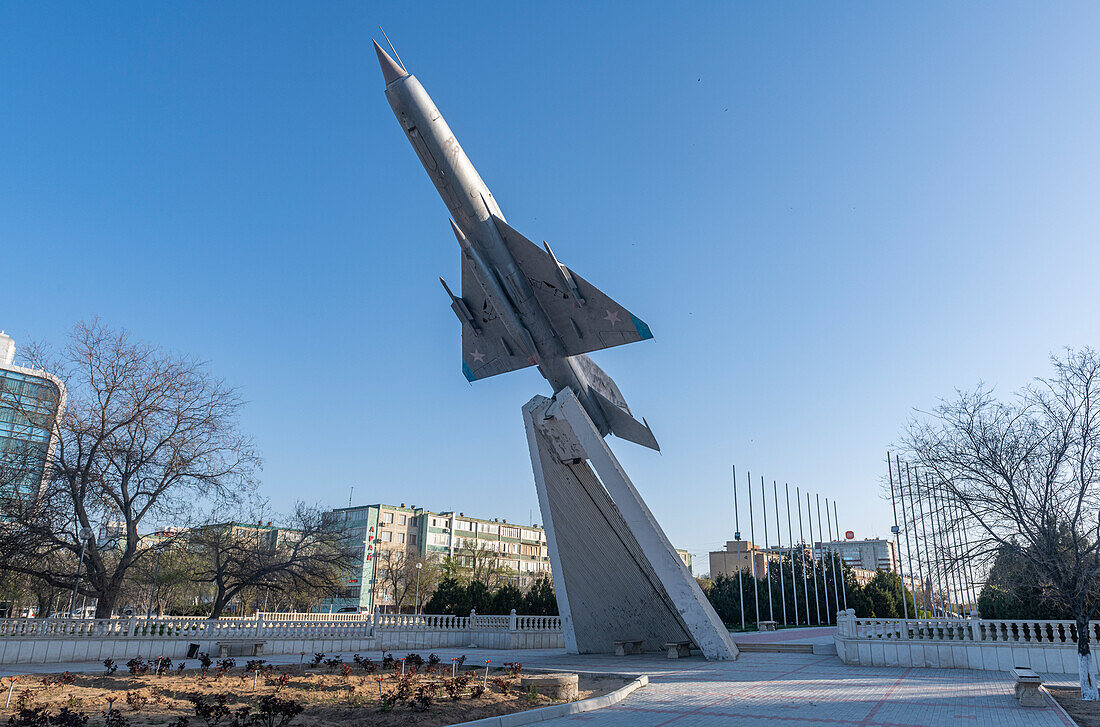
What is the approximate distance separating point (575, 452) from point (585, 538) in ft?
8.35

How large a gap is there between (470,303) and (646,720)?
1491 centimetres

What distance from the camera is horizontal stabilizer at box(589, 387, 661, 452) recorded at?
21016 mm

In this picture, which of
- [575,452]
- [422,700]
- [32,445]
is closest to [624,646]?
[575,452]

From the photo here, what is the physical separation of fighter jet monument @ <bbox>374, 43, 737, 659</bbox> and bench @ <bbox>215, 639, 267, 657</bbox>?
8.97 meters

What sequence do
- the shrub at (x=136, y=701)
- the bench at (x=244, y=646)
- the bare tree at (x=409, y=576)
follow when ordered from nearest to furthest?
the shrub at (x=136, y=701)
the bench at (x=244, y=646)
the bare tree at (x=409, y=576)

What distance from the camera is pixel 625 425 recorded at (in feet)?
70.0

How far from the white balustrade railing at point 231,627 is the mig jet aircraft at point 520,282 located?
Answer: 9.90 metres

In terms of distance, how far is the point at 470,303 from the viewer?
21906 millimetres

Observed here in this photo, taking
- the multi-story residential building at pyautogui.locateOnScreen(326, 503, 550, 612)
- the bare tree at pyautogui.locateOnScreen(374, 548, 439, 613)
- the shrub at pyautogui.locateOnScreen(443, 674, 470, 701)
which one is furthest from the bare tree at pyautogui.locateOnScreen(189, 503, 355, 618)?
the multi-story residential building at pyautogui.locateOnScreen(326, 503, 550, 612)

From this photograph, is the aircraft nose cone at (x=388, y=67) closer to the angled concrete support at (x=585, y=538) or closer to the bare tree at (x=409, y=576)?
the angled concrete support at (x=585, y=538)

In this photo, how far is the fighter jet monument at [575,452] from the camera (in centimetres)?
1764

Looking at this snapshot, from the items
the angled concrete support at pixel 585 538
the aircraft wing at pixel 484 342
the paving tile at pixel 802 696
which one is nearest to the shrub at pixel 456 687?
the paving tile at pixel 802 696

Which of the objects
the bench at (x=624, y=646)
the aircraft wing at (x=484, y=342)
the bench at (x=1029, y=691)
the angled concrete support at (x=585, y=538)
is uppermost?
the aircraft wing at (x=484, y=342)

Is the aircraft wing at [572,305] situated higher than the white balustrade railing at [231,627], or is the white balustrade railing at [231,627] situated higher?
the aircraft wing at [572,305]
